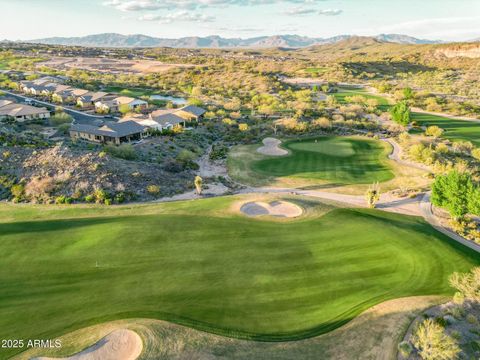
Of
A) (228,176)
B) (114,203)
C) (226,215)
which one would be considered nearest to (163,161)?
(228,176)

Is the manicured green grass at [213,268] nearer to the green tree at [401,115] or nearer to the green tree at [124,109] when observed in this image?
the green tree at [401,115]

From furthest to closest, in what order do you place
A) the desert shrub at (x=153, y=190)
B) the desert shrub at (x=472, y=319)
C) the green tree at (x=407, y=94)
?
the green tree at (x=407, y=94)
the desert shrub at (x=153, y=190)
the desert shrub at (x=472, y=319)

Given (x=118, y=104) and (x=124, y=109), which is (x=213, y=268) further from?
(x=118, y=104)

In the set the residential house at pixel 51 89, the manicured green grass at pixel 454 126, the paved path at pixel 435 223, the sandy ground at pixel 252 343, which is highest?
the residential house at pixel 51 89

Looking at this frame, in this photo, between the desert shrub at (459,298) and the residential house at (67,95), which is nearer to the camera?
the desert shrub at (459,298)

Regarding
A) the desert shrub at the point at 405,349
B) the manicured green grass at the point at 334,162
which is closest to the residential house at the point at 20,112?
the manicured green grass at the point at 334,162

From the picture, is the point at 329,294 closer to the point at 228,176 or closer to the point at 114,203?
the point at 114,203

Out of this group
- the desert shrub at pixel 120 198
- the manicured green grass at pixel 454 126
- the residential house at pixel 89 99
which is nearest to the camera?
the desert shrub at pixel 120 198
